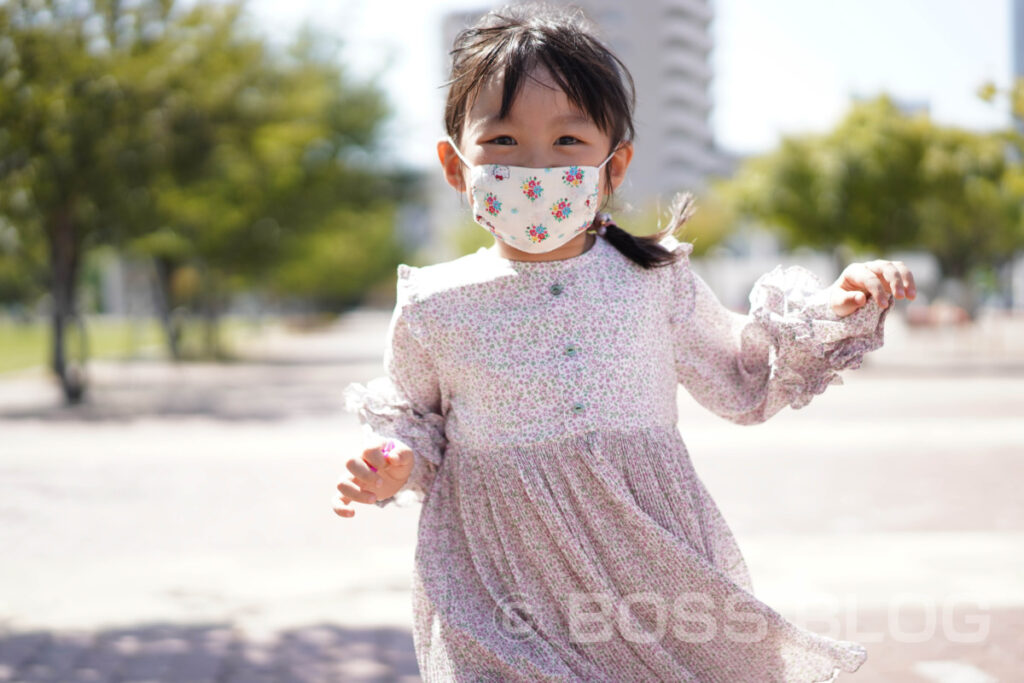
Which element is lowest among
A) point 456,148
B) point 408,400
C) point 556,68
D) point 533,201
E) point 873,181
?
point 873,181

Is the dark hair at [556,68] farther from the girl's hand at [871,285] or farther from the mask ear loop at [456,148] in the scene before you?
the girl's hand at [871,285]

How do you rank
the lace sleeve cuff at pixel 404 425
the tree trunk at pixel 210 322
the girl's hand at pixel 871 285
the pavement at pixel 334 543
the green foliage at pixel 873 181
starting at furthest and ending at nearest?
the tree trunk at pixel 210 322 → the green foliage at pixel 873 181 → the pavement at pixel 334 543 → the lace sleeve cuff at pixel 404 425 → the girl's hand at pixel 871 285

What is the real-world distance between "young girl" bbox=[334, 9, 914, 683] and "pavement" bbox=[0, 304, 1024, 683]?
1.09 feet

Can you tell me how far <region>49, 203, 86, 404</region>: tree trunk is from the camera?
14797mm

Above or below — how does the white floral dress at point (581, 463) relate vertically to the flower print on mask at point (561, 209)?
below

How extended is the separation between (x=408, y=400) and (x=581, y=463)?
42 cm

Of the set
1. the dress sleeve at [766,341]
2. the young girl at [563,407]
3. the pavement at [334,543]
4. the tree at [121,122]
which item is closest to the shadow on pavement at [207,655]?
the pavement at [334,543]

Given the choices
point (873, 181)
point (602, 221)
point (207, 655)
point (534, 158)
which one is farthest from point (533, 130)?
point (873, 181)

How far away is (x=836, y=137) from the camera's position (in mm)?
20047

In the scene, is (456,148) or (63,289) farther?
(63,289)

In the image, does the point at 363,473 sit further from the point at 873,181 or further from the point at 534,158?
the point at 873,181

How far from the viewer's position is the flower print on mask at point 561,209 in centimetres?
217

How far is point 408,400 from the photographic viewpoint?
233 cm

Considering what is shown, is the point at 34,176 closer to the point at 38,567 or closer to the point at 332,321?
the point at 38,567
